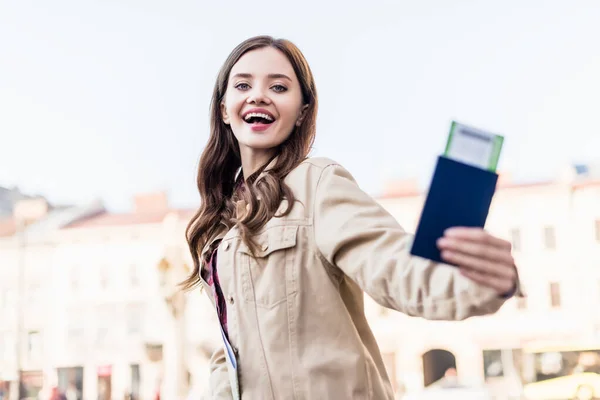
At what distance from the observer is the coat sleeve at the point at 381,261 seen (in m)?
1.04


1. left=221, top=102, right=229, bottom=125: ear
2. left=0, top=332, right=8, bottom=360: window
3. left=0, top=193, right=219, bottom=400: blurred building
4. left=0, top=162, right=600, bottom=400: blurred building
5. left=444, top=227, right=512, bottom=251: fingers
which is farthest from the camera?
left=0, top=332, right=8, bottom=360: window

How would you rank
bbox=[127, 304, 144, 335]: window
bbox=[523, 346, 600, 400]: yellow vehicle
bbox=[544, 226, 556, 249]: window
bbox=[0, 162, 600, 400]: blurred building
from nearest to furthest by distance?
bbox=[523, 346, 600, 400]: yellow vehicle, bbox=[0, 162, 600, 400]: blurred building, bbox=[544, 226, 556, 249]: window, bbox=[127, 304, 144, 335]: window

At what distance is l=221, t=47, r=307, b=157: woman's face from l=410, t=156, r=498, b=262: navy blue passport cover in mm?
706

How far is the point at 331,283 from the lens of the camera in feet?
4.52

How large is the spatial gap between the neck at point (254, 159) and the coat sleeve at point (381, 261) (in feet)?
1.00

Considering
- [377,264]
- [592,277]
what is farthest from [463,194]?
[592,277]

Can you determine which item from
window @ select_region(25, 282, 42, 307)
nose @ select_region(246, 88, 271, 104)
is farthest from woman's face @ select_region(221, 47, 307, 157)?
window @ select_region(25, 282, 42, 307)

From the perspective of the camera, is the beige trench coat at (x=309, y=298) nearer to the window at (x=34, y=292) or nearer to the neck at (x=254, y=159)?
the neck at (x=254, y=159)

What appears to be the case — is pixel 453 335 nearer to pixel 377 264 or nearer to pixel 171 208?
pixel 171 208

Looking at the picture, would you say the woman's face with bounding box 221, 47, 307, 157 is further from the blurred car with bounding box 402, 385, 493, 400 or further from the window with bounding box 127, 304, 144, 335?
the window with bounding box 127, 304, 144, 335

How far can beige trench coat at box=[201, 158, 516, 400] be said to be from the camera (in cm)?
130

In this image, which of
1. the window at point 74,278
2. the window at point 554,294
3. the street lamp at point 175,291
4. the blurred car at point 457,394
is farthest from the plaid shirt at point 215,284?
the window at point 74,278

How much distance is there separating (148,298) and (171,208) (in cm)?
308

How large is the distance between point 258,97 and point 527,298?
2462 cm
